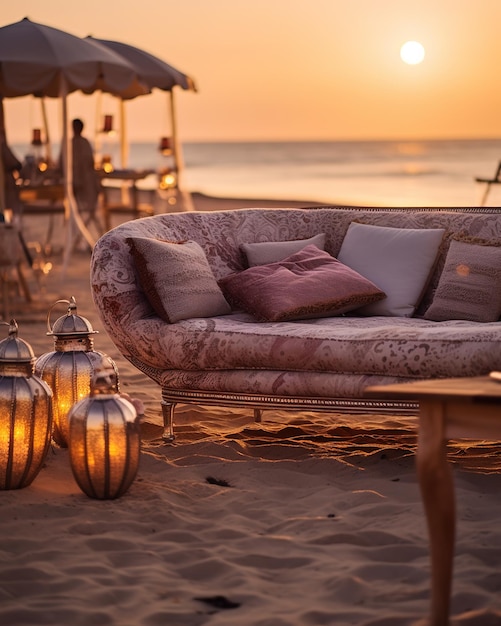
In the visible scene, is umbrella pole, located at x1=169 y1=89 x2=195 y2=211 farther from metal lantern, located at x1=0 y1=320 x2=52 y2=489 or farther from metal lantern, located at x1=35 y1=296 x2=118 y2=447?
metal lantern, located at x1=0 y1=320 x2=52 y2=489

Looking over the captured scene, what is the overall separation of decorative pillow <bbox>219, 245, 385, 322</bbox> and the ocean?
8496mm

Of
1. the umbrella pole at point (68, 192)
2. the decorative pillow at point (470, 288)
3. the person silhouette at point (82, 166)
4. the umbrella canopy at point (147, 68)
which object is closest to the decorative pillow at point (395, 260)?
the decorative pillow at point (470, 288)

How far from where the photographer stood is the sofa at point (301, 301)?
409cm

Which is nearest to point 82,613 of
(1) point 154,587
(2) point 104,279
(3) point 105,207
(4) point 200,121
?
(1) point 154,587

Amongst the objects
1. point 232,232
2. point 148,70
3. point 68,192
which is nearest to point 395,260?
point 232,232

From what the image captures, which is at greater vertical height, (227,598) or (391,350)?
(391,350)

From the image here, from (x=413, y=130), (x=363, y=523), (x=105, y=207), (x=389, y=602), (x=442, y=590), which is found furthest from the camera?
(x=413, y=130)

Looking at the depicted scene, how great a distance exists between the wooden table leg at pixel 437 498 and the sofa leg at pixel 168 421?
194 cm

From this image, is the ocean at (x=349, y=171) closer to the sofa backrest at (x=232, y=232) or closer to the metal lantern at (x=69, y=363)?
the sofa backrest at (x=232, y=232)

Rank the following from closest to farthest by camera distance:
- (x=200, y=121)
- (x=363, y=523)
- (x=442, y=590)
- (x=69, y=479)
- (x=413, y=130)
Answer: (x=442, y=590), (x=363, y=523), (x=69, y=479), (x=200, y=121), (x=413, y=130)

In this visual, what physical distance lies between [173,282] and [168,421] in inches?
22.7

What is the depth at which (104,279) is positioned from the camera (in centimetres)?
455

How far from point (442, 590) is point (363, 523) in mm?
816

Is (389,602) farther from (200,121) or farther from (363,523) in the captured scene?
(200,121)
